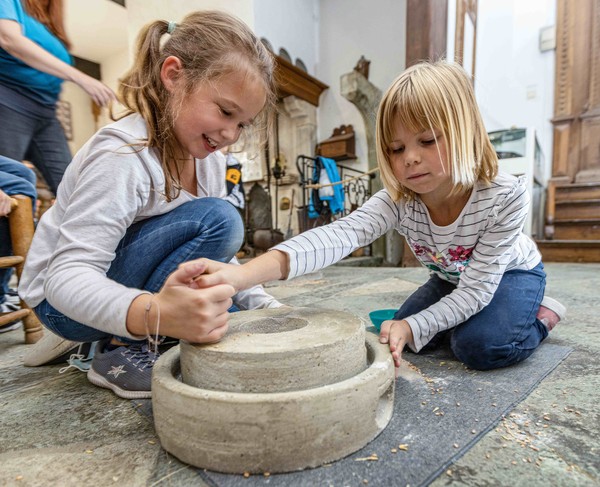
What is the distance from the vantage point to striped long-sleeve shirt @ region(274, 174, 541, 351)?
3.16 feet

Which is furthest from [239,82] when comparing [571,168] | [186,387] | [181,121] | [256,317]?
[571,168]

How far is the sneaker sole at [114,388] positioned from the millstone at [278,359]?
0.25 metres

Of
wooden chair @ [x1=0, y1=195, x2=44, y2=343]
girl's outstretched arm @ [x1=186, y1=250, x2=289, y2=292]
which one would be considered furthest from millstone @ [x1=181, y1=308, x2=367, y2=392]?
wooden chair @ [x1=0, y1=195, x2=44, y2=343]

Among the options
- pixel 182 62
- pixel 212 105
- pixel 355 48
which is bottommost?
pixel 212 105

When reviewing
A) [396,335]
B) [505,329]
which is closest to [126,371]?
[396,335]

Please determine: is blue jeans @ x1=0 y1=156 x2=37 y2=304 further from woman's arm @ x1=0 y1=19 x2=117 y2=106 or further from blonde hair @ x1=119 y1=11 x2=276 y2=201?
blonde hair @ x1=119 y1=11 x2=276 y2=201

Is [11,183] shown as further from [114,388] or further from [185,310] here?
[185,310]

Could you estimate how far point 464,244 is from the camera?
3.42 ft

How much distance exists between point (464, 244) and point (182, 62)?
0.85 meters

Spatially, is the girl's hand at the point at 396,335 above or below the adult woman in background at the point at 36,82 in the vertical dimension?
below

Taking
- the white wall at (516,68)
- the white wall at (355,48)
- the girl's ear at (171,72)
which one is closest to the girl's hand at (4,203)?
the girl's ear at (171,72)

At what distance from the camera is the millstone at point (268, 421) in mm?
575

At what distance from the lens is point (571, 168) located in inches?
211

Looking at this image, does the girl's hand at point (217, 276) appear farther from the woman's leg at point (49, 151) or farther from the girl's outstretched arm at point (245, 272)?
the woman's leg at point (49, 151)
